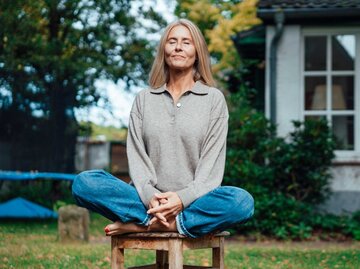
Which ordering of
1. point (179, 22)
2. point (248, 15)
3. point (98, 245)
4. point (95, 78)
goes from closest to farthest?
point (179, 22) → point (98, 245) → point (95, 78) → point (248, 15)

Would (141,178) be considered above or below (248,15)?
below

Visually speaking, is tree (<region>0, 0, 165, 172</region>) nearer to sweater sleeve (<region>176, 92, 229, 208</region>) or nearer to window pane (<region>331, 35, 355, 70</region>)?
window pane (<region>331, 35, 355, 70</region>)

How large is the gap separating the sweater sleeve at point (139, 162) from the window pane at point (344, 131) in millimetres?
7178

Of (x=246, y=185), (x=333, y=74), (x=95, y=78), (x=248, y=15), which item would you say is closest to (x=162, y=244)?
(x=246, y=185)

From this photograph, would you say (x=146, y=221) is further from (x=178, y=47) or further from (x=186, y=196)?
(x=178, y=47)

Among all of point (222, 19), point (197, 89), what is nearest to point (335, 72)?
point (197, 89)

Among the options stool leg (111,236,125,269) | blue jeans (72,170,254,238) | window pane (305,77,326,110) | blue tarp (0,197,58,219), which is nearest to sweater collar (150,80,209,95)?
blue jeans (72,170,254,238)

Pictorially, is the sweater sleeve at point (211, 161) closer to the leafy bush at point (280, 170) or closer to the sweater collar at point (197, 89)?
the sweater collar at point (197, 89)

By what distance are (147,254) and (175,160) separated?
372cm

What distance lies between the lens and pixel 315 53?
38.9ft

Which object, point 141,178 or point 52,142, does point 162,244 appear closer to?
point 141,178

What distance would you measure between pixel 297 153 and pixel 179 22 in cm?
625

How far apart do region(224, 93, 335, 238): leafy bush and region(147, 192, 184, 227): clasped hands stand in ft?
20.3

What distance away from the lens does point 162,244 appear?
4.36m
